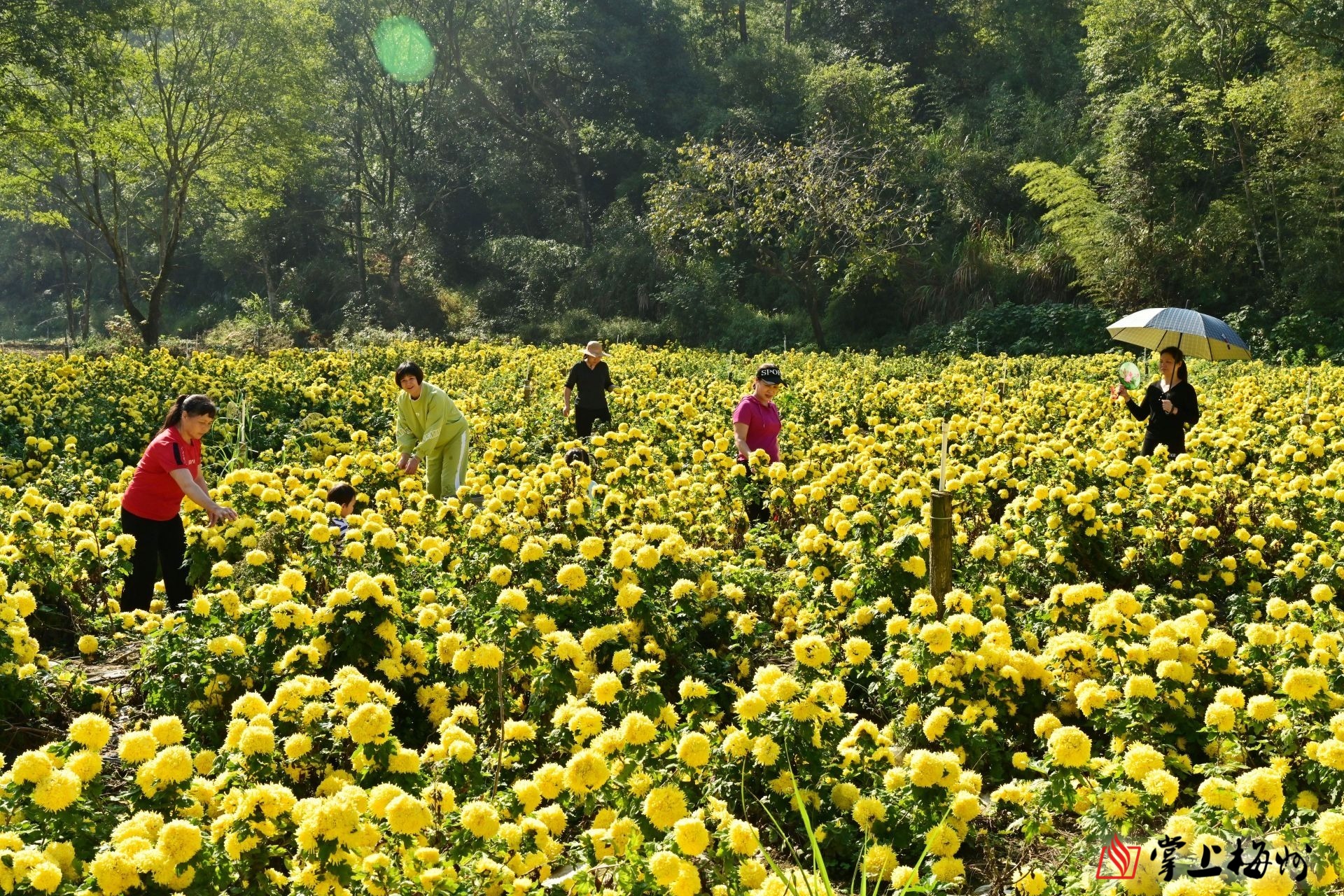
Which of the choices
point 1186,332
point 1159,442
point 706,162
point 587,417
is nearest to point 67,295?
point 706,162

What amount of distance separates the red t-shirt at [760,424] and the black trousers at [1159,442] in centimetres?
243

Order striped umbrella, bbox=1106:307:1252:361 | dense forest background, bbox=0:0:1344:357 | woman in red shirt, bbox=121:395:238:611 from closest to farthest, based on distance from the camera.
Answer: woman in red shirt, bbox=121:395:238:611, striped umbrella, bbox=1106:307:1252:361, dense forest background, bbox=0:0:1344:357

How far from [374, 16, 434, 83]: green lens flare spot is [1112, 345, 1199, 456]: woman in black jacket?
106 feet

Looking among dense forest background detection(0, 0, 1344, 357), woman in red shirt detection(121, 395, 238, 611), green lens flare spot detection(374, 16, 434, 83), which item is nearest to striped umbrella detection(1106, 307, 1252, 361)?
woman in red shirt detection(121, 395, 238, 611)

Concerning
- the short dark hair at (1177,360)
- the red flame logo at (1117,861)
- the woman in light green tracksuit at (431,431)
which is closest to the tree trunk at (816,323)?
the short dark hair at (1177,360)

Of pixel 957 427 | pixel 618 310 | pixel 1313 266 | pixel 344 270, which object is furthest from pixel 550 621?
pixel 344 270

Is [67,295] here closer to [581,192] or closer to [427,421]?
[581,192]

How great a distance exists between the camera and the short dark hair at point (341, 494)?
597 centimetres

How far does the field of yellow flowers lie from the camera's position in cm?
228

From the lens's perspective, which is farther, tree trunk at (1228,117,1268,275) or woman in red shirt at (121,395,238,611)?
tree trunk at (1228,117,1268,275)

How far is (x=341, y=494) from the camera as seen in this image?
5992 millimetres

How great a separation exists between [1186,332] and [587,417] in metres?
4.99

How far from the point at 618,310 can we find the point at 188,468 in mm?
23964

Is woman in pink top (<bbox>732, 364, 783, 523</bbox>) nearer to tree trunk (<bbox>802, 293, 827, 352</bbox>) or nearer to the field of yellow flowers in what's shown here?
the field of yellow flowers
